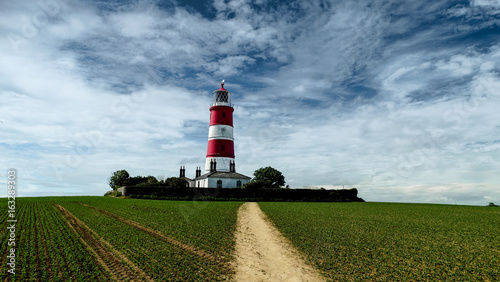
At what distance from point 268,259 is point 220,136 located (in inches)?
1901

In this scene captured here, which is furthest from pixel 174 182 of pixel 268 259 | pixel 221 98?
pixel 268 259

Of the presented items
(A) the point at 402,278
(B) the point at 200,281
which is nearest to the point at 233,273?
(B) the point at 200,281

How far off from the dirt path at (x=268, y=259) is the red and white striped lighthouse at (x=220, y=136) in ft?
137

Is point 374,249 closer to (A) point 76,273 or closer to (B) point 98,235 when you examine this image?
(A) point 76,273

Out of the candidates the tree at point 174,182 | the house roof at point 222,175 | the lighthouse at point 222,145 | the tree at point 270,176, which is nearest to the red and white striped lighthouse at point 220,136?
the lighthouse at point 222,145

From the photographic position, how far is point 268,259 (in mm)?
14547

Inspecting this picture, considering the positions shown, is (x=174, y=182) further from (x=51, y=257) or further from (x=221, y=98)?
(x=51, y=257)

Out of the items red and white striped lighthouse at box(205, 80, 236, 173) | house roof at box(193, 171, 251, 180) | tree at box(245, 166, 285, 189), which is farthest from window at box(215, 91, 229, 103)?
tree at box(245, 166, 285, 189)

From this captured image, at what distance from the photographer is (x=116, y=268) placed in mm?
12352

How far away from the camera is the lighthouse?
2432 inches

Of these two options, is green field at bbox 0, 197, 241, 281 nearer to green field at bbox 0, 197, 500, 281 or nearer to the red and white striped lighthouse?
green field at bbox 0, 197, 500, 281

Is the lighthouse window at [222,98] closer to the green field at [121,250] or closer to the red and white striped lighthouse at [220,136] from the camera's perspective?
the red and white striped lighthouse at [220,136]

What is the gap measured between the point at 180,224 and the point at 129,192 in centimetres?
3246

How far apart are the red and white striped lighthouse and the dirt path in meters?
41.7
